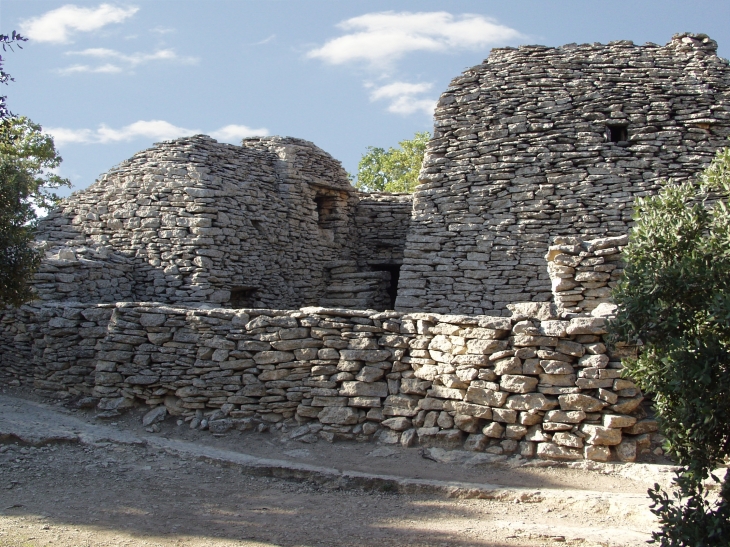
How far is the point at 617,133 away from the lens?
12359 mm

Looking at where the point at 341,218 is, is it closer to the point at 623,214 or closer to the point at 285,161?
the point at 285,161

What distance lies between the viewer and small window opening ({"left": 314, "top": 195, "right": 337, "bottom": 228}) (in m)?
16.5

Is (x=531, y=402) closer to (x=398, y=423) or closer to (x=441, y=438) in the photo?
(x=441, y=438)

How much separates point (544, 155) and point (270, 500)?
7.88 metres

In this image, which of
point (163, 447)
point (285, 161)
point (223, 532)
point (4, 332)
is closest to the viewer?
point (223, 532)

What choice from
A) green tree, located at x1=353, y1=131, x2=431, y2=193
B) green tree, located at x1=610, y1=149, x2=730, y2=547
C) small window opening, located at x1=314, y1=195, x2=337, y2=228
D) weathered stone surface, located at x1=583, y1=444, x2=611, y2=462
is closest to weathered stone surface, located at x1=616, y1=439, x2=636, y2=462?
weathered stone surface, located at x1=583, y1=444, x2=611, y2=462

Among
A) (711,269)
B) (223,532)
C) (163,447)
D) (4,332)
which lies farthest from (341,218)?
(711,269)

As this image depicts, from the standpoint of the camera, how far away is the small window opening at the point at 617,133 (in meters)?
12.2

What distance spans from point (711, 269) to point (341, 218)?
39.2 ft

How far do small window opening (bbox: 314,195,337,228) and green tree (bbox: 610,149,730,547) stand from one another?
11.2 m

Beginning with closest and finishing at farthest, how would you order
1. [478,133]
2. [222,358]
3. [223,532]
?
1. [223,532]
2. [222,358]
3. [478,133]

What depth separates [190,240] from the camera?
42.9ft

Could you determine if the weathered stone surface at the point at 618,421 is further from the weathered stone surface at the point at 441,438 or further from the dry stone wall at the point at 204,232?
the dry stone wall at the point at 204,232

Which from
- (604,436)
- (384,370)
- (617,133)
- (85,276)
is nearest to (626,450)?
(604,436)
